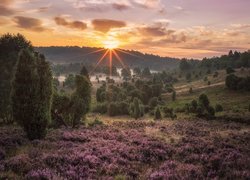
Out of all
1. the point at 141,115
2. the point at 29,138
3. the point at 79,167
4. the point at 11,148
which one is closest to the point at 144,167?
the point at 79,167

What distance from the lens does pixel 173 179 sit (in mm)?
16438

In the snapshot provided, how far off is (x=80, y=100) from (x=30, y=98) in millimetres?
19479

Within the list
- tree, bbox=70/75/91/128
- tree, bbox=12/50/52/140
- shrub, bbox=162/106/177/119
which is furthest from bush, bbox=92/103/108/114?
tree, bbox=12/50/52/140

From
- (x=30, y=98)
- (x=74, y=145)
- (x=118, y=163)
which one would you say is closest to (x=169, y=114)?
(x=30, y=98)

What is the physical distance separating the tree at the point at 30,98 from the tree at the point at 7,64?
20924 millimetres

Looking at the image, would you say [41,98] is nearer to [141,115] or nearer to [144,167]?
[144,167]

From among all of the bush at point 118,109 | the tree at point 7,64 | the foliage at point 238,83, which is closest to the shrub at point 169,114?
the bush at point 118,109

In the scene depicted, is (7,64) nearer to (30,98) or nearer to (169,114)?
(30,98)

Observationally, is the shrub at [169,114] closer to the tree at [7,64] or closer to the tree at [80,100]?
the tree at [80,100]

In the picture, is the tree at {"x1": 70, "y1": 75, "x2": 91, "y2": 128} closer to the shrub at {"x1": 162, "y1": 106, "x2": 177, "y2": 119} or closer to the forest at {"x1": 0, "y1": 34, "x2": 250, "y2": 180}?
the forest at {"x1": 0, "y1": 34, "x2": 250, "y2": 180}

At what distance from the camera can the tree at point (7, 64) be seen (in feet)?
169

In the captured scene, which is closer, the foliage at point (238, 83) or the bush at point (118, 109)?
the bush at point (118, 109)

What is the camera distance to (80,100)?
161 ft

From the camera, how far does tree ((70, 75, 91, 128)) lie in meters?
48.9
